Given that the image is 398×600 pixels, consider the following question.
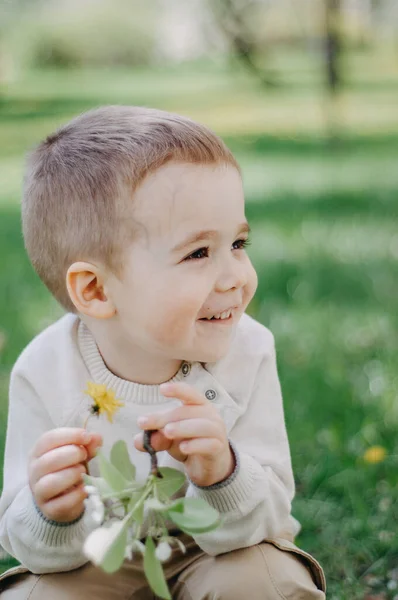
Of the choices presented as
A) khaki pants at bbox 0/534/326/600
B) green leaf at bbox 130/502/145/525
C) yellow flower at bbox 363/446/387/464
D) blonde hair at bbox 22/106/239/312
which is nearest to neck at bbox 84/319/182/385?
blonde hair at bbox 22/106/239/312

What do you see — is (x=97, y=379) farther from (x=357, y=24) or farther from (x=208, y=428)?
(x=357, y=24)

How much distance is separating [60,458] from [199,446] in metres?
0.24

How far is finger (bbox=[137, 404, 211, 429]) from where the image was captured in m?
1.60

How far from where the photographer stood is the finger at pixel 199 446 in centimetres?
161

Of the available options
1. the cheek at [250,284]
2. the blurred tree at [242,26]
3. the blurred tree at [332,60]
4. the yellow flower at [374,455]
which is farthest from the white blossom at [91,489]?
the blurred tree at [242,26]

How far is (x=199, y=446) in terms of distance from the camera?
161cm

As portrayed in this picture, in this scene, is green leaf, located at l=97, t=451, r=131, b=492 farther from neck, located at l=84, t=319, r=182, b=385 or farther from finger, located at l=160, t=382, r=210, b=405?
neck, located at l=84, t=319, r=182, b=385

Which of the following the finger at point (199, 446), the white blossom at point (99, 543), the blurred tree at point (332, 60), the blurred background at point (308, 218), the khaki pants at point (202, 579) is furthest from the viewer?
the blurred tree at point (332, 60)

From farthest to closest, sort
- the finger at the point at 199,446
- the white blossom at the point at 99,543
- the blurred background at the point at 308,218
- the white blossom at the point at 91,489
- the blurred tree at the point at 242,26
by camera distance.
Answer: the blurred tree at the point at 242,26, the blurred background at the point at 308,218, the finger at the point at 199,446, the white blossom at the point at 91,489, the white blossom at the point at 99,543

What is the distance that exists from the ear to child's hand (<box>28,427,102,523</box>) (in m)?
0.26

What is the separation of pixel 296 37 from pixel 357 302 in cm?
1271

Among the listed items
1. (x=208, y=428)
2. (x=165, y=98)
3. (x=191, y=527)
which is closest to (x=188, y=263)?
(x=208, y=428)

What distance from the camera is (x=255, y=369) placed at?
1.95 meters

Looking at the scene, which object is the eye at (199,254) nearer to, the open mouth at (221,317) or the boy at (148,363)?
the boy at (148,363)
